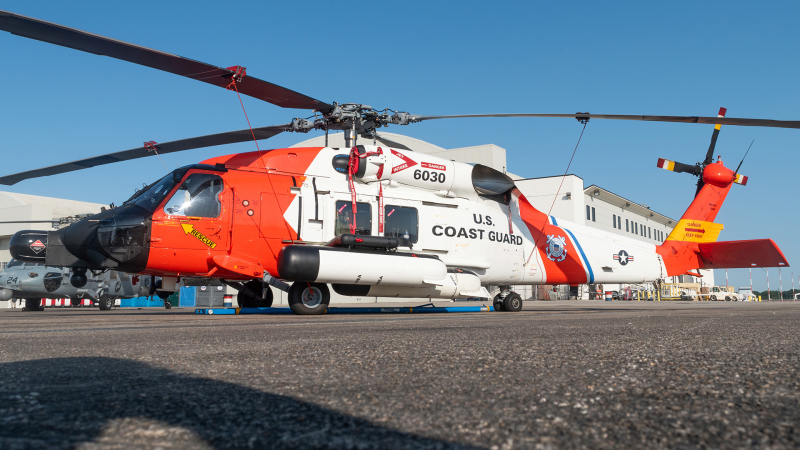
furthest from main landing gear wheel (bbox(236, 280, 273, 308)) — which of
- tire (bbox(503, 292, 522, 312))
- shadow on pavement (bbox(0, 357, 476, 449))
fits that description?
shadow on pavement (bbox(0, 357, 476, 449))

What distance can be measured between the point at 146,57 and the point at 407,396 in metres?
6.24

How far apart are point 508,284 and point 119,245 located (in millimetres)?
7604

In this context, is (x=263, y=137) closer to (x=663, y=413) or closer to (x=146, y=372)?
(x=146, y=372)

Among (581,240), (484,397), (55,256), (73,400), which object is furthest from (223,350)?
(581,240)

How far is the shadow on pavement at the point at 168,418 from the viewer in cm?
118

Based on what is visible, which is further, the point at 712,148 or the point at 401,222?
the point at 712,148

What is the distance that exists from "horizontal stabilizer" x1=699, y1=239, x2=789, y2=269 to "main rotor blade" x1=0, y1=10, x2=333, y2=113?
1017 cm

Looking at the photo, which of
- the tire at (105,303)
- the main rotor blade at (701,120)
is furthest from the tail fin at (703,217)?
the tire at (105,303)

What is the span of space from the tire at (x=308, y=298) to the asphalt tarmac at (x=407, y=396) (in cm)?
565

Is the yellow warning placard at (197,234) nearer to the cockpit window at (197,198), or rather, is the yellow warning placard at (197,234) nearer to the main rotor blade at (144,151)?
the cockpit window at (197,198)

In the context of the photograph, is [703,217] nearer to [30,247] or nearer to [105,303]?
[30,247]

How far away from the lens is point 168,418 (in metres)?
1.39

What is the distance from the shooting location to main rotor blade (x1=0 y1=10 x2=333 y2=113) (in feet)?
17.8

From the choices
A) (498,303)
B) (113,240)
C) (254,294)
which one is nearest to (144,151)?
(113,240)
